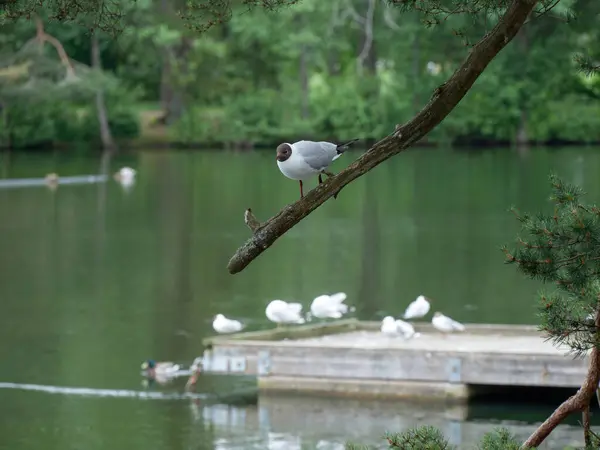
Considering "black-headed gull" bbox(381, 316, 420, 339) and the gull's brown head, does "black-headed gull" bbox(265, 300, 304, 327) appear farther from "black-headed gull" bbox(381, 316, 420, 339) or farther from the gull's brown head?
the gull's brown head

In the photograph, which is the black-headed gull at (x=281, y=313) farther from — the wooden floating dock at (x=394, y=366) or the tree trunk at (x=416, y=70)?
the tree trunk at (x=416, y=70)

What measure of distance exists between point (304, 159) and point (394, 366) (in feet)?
16.1

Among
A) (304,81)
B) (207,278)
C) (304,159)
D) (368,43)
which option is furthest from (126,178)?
(304,159)

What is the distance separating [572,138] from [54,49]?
16.4m

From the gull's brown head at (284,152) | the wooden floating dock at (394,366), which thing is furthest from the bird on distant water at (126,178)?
the gull's brown head at (284,152)

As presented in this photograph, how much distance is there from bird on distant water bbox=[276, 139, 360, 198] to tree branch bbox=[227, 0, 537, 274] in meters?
1.09

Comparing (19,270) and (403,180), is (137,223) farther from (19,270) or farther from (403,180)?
(403,180)

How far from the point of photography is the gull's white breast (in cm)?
526

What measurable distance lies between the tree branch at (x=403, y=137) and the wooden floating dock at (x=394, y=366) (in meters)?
5.64

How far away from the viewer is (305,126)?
43625 millimetres

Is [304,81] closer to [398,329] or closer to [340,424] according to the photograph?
[398,329]

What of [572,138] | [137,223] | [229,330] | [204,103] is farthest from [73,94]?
[229,330]

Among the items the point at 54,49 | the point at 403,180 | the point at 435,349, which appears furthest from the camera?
the point at 54,49

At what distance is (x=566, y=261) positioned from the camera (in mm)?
4512
